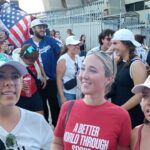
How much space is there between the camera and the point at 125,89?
430cm

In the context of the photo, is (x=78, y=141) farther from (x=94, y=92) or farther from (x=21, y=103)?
(x=21, y=103)

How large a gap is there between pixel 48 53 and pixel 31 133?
4.44 meters

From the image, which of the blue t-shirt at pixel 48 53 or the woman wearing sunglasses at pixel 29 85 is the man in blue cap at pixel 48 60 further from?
the woman wearing sunglasses at pixel 29 85

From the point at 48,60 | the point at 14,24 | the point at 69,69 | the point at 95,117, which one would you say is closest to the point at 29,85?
the point at 69,69

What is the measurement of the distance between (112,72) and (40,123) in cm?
70

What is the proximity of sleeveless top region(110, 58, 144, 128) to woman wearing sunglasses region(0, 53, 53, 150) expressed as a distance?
193 centimetres

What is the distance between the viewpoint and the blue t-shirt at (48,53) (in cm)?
674

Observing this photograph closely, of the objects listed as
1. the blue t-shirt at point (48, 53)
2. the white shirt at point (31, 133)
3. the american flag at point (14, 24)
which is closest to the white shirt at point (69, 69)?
the blue t-shirt at point (48, 53)

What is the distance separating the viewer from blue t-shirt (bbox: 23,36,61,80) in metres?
6.74

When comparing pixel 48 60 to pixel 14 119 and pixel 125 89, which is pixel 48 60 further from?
pixel 14 119

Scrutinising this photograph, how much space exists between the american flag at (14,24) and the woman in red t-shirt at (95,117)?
434cm

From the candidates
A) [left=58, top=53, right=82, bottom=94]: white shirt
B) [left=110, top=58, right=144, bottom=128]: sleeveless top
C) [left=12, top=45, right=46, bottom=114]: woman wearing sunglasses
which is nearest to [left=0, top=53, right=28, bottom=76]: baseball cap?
[left=110, top=58, right=144, bottom=128]: sleeveless top

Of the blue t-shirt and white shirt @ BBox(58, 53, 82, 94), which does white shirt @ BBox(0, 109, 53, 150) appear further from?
the blue t-shirt

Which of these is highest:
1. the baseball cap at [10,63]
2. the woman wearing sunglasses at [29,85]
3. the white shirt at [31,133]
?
the baseball cap at [10,63]
